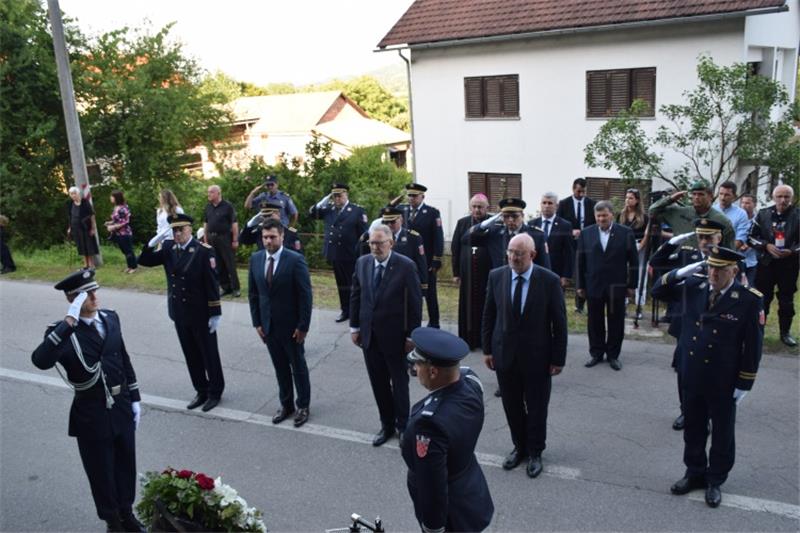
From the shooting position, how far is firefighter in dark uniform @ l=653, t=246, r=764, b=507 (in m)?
5.15

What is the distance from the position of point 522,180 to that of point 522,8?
4.72 metres

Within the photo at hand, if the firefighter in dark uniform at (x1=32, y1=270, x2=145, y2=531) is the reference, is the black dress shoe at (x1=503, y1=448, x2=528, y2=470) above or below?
below

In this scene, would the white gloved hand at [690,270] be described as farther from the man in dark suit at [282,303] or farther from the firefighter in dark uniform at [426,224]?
the firefighter in dark uniform at [426,224]

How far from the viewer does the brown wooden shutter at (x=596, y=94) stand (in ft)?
61.9

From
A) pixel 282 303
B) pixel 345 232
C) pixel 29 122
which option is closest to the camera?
pixel 282 303

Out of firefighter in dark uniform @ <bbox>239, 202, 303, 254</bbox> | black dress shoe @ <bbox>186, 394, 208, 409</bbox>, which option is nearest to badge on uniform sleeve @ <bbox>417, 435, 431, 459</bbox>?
black dress shoe @ <bbox>186, 394, 208, 409</bbox>

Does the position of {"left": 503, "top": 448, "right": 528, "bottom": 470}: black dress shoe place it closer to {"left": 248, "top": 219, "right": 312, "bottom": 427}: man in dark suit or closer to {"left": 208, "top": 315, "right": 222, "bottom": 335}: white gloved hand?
{"left": 248, "top": 219, "right": 312, "bottom": 427}: man in dark suit

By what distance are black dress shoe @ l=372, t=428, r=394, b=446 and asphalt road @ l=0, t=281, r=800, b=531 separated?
9cm

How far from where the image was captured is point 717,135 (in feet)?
50.5

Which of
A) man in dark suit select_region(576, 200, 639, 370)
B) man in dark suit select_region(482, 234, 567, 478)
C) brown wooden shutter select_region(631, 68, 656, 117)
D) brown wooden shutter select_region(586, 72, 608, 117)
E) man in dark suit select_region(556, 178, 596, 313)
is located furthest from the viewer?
brown wooden shutter select_region(586, 72, 608, 117)

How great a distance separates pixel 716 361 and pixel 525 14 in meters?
16.3

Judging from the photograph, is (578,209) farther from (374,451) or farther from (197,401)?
(197,401)

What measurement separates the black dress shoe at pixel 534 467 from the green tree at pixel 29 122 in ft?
57.1

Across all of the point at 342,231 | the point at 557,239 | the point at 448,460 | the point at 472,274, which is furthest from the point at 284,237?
the point at 448,460
